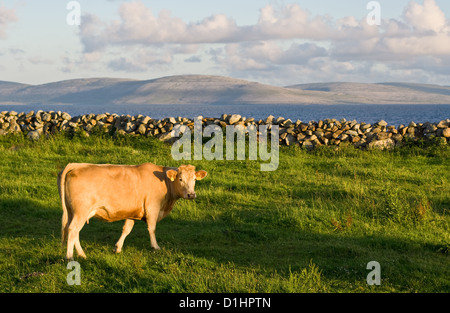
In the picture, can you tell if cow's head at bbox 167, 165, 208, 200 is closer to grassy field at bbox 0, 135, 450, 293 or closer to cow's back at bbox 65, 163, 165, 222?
cow's back at bbox 65, 163, 165, 222

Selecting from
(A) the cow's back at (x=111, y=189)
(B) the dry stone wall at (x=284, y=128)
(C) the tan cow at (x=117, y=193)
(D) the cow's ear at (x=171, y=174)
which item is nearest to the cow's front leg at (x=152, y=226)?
(C) the tan cow at (x=117, y=193)

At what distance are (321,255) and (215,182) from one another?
691 centimetres

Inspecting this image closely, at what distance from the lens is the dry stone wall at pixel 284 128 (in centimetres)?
2300

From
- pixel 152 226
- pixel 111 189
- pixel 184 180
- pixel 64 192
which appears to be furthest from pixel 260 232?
pixel 64 192

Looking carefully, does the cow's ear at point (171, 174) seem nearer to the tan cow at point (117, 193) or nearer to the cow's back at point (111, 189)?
the tan cow at point (117, 193)

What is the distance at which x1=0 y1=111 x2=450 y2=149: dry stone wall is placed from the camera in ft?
75.5

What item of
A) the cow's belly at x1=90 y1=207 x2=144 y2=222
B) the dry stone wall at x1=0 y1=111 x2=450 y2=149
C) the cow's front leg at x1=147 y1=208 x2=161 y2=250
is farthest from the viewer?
the dry stone wall at x1=0 y1=111 x2=450 y2=149

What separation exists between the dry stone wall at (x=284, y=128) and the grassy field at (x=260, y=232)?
7.38ft

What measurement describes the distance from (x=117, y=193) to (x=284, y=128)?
14.9 meters

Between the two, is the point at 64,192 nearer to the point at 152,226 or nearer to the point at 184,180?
the point at 152,226

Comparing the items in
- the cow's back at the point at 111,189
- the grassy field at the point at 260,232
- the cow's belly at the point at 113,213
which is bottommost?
the grassy field at the point at 260,232

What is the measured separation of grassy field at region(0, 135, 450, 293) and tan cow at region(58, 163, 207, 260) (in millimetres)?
671

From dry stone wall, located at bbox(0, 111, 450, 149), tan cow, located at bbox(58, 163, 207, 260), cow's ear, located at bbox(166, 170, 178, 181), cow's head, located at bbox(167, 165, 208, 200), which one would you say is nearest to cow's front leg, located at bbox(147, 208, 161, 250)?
tan cow, located at bbox(58, 163, 207, 260)

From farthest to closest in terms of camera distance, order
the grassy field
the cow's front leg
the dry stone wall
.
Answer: the dry stone wall, the cow's front leg, the grassy field
